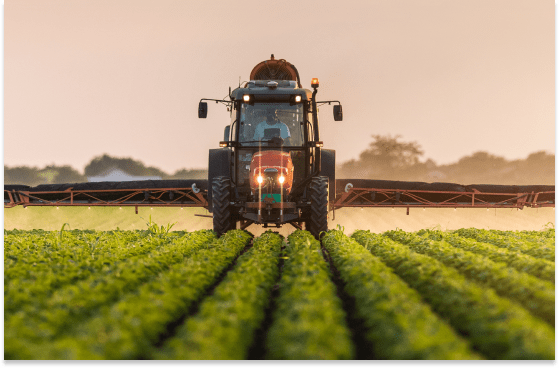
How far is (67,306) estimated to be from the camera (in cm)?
326

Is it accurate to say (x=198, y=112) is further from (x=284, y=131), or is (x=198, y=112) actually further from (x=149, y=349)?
(x=149, y=349)

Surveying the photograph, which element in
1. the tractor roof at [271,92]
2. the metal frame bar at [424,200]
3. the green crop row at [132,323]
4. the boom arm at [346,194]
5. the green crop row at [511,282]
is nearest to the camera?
the green crop row at [132,323]

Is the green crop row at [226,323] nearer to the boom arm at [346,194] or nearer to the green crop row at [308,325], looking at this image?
the green crop row at [308,325]

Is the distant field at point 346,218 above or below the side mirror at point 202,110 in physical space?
below

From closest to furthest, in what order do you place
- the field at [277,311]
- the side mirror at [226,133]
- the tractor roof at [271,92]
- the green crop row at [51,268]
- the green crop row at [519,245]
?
the field at [277,311], the green crop row at [51,268], the green crop row at [519,245], the tractor roof at [271,92], the side mirror at [226,133]

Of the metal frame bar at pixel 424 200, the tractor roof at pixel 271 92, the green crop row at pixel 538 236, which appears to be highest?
the tractor roof at pixel 271 92

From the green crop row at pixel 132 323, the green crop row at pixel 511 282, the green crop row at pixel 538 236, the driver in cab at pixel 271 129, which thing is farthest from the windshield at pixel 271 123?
the green crop row at pixel 538 236

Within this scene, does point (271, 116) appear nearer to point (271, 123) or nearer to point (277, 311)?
point (271, 123)

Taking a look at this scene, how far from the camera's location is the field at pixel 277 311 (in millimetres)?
2494

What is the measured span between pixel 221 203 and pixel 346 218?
4.80 m

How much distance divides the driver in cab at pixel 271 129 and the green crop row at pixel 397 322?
4.74 meters

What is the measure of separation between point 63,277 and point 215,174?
5.76 meters

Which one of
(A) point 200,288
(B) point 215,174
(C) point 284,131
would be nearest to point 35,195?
(B) point 215,174

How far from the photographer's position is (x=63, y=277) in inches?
168
